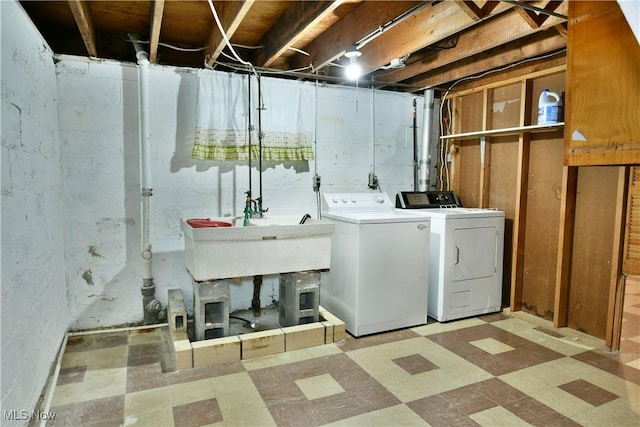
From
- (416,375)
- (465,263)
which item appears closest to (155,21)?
(416,375)

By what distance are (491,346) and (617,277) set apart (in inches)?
38.8

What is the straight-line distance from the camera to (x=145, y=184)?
10.1 ft

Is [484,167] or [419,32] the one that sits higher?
[419,32]

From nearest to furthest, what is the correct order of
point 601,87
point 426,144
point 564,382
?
point 601,87
point 564,382
point 426,144

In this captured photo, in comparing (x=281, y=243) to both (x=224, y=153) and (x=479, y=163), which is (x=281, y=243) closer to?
(x=224, y=153)

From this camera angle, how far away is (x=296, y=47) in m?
3.54

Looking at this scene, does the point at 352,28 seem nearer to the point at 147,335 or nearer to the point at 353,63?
the point at 353,63

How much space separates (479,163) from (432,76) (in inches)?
38.4

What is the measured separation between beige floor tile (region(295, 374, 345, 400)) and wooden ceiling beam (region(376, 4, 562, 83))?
256 centimetres

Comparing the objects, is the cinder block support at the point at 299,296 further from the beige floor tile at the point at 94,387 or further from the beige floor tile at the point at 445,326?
the beige floor tile at the point at 94,387

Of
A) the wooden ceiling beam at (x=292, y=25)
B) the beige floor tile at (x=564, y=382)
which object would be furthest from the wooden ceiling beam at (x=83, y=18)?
the beige floor tile at (x=564, y=382)

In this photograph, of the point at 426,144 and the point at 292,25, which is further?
the point at 426,144

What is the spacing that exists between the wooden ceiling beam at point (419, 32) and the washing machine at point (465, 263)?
134 cm

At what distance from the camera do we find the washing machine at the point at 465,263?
131 inches
